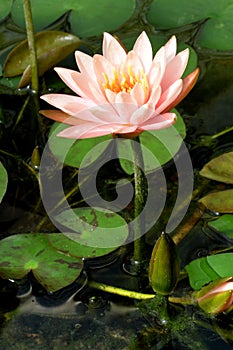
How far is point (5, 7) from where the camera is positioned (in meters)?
2.61

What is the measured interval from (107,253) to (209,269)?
0.28m

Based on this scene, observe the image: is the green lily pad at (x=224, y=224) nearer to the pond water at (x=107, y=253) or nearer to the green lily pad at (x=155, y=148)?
the pond water at (x=107, y=253)

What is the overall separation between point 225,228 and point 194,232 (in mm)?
92

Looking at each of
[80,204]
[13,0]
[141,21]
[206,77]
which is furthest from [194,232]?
[13,0]

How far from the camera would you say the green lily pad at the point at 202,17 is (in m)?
2.42

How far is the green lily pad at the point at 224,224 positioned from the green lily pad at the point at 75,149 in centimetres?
42

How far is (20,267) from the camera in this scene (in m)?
1.74

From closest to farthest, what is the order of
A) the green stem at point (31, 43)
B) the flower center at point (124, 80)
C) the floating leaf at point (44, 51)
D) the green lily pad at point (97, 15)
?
the flower center at point (124, 80), the green stem at point (31, 43), the floating leaf at point (44, 51), the green lily pad at point (97, 15)

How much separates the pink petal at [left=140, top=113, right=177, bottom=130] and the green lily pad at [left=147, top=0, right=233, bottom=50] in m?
0.99

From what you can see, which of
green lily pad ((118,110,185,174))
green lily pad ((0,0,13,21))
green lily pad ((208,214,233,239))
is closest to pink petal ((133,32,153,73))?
green lily pad ((118,110,185,174))

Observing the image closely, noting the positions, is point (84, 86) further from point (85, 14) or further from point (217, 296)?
point (85, 14)

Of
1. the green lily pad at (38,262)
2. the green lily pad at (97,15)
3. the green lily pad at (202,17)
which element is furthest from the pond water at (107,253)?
the green lily pad at (97,15)

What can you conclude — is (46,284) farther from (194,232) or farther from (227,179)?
(227,179)

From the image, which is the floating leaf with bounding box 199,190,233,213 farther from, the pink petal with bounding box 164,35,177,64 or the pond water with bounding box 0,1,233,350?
the pink petal with bounding box 164,35,177,64
